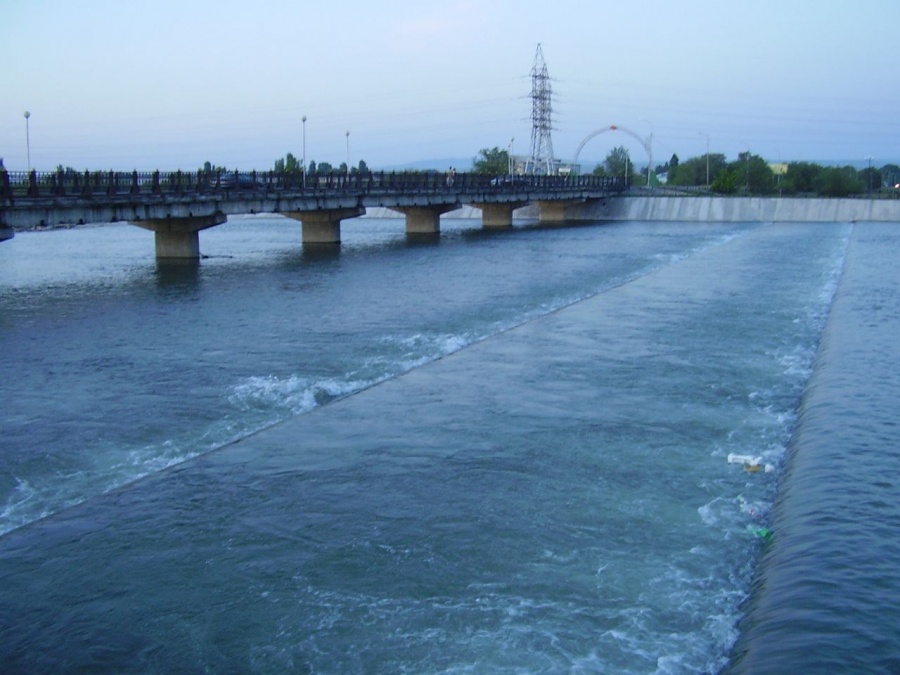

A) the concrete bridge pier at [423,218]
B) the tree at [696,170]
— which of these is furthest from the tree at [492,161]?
the concrete bridge pier at [423,218]

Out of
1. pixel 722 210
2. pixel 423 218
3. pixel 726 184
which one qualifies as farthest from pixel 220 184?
pixel 726 184

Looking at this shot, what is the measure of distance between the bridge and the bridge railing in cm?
4

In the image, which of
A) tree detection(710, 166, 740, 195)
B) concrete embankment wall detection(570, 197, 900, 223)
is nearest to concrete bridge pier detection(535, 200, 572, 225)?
concrete embankment wall detection(570, 197, 900, 223)

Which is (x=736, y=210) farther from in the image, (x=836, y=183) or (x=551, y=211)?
(x=836, y=183)

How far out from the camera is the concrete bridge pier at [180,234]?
4344 centimetres

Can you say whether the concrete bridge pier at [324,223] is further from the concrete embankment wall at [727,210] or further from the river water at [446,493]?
the concrete embankment wall at [727,210]

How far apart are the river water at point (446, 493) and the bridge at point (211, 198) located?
20.5 feet

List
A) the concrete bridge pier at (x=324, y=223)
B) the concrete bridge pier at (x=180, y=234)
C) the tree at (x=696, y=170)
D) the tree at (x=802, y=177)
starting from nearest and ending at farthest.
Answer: the concrete bridge pier at (x=180, y=234)
the concrete bridge pier at (x=324, y=223)
the tree at (x=802, y=177)
the tree at (x=696, y=170)

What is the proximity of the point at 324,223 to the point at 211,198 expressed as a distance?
1465 centimetres

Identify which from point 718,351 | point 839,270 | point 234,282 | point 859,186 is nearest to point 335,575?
point 718,351

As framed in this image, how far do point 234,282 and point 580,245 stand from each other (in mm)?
27737

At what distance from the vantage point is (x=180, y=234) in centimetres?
4378

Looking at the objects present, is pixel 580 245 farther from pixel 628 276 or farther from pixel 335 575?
pixel 335 575

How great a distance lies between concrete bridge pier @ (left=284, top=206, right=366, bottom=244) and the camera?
56.0 metres
